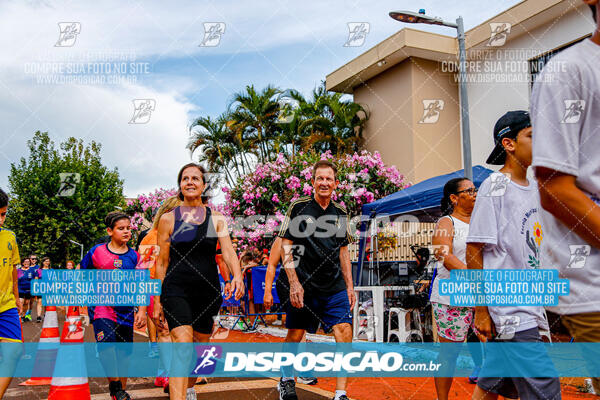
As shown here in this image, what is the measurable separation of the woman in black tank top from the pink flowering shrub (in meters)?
12.5

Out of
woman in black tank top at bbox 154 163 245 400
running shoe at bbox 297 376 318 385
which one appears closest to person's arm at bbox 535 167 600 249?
woman in black tank top at bbox 154 163 245 400

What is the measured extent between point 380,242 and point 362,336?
4.33 m

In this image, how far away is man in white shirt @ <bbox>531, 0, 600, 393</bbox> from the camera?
1.48m

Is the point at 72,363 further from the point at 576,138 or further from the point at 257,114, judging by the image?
the point at 257,114

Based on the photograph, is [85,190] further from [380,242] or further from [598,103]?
Result: [598,103]

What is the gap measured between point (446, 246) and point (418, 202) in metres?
4.97

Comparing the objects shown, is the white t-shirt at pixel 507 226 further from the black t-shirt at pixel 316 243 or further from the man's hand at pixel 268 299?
the man's hand at pixel 268 299

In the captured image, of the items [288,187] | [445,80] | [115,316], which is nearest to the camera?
[115,316]

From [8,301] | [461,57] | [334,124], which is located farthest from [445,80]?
[8,301]

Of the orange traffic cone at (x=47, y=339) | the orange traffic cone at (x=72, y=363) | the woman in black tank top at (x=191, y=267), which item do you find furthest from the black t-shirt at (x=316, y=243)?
the orange traffic cone at (x=47, y=339)

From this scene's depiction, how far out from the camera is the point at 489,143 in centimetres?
1714

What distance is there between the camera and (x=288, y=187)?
18141 mm

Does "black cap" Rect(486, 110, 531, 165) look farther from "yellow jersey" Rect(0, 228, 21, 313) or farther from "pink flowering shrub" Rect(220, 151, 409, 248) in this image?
"pink flowering shrub" Rect(220, 151, 409, 248)

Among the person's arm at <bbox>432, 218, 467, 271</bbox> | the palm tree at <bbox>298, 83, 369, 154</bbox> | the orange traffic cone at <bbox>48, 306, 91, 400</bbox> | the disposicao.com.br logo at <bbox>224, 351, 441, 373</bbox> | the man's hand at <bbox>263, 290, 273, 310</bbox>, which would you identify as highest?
the palm tree at <bbox>298, 83, 369, 154</bbox>
